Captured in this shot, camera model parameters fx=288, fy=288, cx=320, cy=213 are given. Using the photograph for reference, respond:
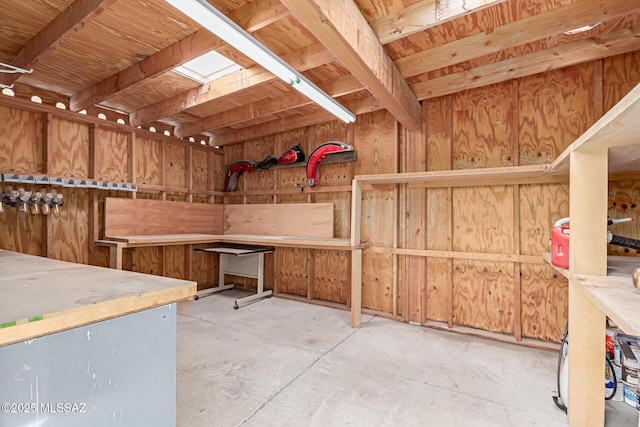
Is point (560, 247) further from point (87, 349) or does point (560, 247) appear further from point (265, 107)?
point (265, 107)

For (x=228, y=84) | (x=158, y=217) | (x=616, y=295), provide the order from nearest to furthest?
(x=616, y=295) → (x=228, y=84) → (x=158, y=217)

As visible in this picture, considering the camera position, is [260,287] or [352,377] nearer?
[352,377]

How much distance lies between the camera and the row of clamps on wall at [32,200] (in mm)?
2472

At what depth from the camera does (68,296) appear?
825 millimetres

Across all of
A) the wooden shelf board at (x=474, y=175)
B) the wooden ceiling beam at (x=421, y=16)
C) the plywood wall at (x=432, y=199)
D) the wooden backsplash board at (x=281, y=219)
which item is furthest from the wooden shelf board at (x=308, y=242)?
the wooden ceiling beam at (x=421, y=16)

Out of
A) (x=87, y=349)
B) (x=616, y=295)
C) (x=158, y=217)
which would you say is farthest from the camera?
(x=158, y=217)

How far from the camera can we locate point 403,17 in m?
1.87

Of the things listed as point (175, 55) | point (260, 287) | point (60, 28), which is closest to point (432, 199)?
point (260, 287)

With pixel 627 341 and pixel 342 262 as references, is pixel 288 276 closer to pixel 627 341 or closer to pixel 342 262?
pixel 342 262

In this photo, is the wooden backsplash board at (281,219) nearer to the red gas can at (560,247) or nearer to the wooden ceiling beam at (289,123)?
the wooden ceiling beam at (289,123)

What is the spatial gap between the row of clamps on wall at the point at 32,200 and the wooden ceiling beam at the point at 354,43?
280cm

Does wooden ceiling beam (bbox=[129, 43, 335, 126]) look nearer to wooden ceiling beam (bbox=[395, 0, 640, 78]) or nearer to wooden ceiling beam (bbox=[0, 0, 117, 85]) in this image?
wooden ceiling beam (bbox=[395, 0, 640, 78])

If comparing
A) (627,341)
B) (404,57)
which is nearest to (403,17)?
(404,57)

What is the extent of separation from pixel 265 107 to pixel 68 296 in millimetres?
2884
